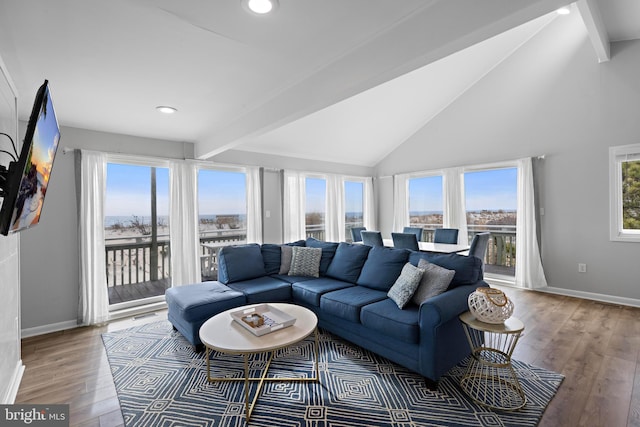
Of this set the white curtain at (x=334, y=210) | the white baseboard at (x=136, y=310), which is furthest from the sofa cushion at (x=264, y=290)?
the white curtain at (x=334, y=210)

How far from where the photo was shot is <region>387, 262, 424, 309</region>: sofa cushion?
8.44 ft

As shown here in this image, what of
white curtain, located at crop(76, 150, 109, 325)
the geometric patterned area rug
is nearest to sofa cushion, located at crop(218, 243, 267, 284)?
the geometric patterned area rug

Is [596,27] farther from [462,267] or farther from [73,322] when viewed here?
[73,322]

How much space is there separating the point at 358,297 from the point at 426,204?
161 inches

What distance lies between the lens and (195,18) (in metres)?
1.78

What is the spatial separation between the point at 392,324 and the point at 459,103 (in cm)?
484

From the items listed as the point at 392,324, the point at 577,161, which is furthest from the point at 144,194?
the point at 577,161

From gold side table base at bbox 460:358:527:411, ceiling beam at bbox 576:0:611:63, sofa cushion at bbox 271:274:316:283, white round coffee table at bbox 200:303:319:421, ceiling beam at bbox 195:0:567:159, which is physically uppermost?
ceiling beam at bbox 576:0:611:63

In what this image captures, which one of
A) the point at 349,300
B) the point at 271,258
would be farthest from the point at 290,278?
the point at 349,300

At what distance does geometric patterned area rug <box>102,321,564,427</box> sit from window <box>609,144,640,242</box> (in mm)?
2947

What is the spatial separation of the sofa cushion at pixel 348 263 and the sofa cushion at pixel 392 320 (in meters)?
0.83

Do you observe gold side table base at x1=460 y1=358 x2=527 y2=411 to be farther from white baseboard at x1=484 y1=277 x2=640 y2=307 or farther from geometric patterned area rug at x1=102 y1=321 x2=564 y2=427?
white baseboard at x1=484 y1=277 x2=640 y2=307

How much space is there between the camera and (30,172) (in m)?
1.43

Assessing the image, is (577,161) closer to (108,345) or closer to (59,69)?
(59,69)
